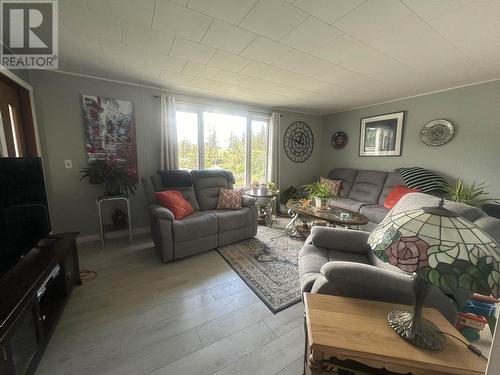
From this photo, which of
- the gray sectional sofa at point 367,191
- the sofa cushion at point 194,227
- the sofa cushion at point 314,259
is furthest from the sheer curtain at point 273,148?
the sofa cushion at point 314,259

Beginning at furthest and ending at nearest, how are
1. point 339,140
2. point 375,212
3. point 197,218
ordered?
point 339,140
point 375,212
point 197,218

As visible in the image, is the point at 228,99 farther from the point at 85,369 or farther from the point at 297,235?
the point at 85,369

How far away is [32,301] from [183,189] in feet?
6.76

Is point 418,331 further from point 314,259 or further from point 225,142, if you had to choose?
A: point 225,142

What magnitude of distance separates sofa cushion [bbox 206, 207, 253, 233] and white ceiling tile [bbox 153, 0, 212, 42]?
196 cm

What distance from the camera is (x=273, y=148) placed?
430 centimetres

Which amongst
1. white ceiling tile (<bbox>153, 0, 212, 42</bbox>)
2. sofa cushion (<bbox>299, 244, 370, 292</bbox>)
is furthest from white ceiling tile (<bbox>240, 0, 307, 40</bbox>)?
sofa cushion (<bbox>299, 244, 370, 292</bbox>)

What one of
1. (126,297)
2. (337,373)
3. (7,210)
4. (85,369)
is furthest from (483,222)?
(7,210)

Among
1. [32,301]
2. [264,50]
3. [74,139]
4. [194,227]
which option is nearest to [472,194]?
[264,50]

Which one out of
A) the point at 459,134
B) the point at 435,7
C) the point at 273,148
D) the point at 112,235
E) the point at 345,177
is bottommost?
the point at 112,235

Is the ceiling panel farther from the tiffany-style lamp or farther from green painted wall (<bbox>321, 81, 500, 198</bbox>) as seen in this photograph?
the tiffany-style lamp

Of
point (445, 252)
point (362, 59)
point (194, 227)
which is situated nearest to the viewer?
point (445, 252)

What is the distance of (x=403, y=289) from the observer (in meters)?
1.08

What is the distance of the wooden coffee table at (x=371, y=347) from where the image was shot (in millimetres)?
758
